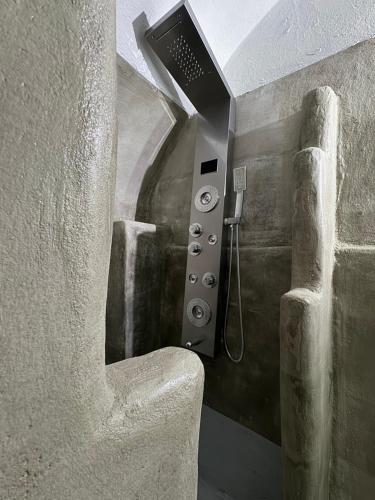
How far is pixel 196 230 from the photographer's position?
1296 mm

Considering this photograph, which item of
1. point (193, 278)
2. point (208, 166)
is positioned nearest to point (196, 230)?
point (193, 278)

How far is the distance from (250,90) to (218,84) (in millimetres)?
239

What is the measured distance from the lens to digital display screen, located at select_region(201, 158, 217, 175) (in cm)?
129

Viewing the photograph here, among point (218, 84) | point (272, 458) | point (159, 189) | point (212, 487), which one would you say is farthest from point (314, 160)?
point (212, 487)

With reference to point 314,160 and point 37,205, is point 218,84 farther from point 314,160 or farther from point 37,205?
point 37,205

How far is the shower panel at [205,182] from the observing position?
1168 millimetres

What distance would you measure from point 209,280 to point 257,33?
1556 mm

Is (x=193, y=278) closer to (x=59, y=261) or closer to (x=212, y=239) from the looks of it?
(x=212, y=239)

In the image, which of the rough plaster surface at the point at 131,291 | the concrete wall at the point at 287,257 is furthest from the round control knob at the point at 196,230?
the rough plaster surface at the point at 131,291

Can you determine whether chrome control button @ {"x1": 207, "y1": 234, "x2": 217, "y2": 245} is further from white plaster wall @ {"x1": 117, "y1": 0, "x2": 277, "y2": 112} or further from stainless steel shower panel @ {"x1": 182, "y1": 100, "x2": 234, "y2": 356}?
white plaster wall @ {"x1": 117, "y1": 0, "x2": 277, "y2": 112}

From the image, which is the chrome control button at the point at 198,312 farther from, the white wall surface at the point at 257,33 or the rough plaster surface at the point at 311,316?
the white wall surface at the point at 257,33

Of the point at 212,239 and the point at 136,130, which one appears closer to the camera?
the point at 212,239

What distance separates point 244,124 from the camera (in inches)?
51.8

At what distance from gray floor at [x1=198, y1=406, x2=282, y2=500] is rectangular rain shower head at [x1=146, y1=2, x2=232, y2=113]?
1801mm
